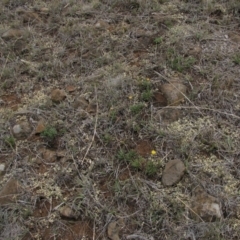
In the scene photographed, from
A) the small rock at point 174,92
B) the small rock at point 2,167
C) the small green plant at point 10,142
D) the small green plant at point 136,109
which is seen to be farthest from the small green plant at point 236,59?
the small rock at point 2,167

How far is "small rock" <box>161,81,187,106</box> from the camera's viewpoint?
2.83 meters

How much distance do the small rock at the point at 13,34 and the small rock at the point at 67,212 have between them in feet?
6.65

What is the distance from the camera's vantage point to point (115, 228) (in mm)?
2211

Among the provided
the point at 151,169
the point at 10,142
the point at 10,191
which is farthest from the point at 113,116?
the point at 10,191

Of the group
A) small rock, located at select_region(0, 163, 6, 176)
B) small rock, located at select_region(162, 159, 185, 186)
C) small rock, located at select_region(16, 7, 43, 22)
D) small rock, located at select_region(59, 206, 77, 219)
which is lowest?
small rock, located at select_region(59, 206, 77, 219)

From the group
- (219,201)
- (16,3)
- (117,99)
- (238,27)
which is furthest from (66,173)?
(16,3)

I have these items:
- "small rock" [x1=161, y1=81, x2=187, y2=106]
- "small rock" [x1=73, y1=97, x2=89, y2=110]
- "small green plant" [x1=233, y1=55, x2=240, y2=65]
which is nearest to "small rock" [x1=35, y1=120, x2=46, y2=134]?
"small rock" [x1=73, y1=97, x2=89, y2=110]

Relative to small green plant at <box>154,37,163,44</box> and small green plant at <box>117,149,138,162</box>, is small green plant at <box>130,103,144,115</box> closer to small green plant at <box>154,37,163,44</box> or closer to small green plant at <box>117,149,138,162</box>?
small green plant at <box>117,149,138,162</box>

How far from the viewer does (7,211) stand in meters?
2.33

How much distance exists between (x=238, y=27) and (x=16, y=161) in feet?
7.74

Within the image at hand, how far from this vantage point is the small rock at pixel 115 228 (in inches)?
86.1

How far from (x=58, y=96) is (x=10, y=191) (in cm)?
92

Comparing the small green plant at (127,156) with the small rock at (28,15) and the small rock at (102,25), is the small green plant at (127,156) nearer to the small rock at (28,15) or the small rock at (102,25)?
the small rock at (102,25)

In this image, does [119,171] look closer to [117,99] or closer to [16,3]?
[117,99]
